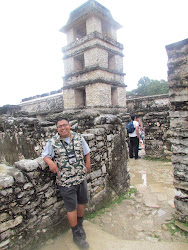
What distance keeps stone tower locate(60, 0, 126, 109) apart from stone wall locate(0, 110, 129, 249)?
10.3 meters

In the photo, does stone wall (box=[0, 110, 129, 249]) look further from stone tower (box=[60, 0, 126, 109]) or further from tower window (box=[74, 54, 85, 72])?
tower window (box=[74, 54, 85, 72])

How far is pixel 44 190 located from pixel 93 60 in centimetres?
1356

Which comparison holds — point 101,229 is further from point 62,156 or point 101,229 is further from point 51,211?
point 62,156

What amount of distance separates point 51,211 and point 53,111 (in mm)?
16040

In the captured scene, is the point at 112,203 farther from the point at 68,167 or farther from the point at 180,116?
the point at 180,116

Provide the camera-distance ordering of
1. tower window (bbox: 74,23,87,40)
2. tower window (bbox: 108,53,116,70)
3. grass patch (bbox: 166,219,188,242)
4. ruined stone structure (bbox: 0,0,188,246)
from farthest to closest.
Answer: tower window (bbox: 108,53,116,70), tower window (bbox: 74,23,87,40), grass patch (bbox: 166,219,188,242), ruined stone structure (bbox: 0,0,188,246)

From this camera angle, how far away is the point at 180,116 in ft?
9.04

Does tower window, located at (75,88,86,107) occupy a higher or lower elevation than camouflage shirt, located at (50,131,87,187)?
higher

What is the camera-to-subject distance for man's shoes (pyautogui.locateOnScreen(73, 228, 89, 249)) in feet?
7.50

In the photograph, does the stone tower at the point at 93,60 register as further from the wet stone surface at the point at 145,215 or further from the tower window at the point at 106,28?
the wet stone surface at the point at 145,215

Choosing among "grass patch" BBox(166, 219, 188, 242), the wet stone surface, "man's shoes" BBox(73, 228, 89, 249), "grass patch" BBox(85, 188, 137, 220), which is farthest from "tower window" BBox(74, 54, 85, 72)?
"man's shoes" BBox(73, 228, 89, 249)

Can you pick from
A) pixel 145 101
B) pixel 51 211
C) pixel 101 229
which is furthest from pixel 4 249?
pixel 145 101

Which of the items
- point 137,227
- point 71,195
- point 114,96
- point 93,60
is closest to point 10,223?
point 71,195

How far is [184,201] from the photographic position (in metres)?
2.81
